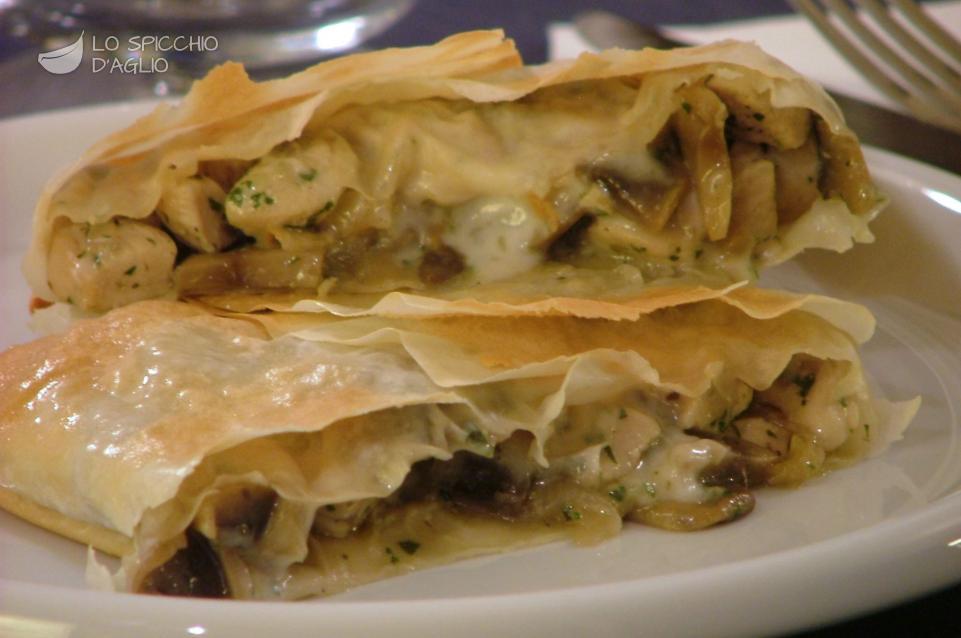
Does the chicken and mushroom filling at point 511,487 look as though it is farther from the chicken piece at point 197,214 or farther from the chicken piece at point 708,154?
the chicken piece at point 197,214

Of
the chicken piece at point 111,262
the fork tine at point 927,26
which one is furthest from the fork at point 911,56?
the chicken piece at point 111,262

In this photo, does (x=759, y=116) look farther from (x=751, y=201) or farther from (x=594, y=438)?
(x=594, y=438)

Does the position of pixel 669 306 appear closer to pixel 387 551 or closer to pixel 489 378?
pixel 489 378

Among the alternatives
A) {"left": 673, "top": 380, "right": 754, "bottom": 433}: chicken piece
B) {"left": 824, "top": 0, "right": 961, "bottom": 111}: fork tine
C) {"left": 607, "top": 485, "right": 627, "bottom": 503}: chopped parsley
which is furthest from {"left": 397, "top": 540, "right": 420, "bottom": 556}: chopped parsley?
{"left": 824, "top": 0, "right": 961, "bottom": 111}: fork tine

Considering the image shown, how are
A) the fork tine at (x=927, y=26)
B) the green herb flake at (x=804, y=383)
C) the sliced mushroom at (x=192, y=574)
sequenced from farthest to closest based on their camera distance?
the fork tine at (x=927, y=26), the green herb flake at (x=804, y=383), the sliced mushroom at (x=192, y=574)

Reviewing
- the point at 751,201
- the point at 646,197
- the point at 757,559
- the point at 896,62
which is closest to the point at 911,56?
the point at 896,62
